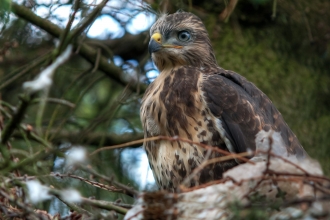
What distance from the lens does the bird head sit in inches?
185

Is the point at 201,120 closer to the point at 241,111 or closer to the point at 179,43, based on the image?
the point at 241,111

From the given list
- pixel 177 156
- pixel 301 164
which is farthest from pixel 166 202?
pixel 177 156

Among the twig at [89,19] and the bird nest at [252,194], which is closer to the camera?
the bird nest at [252,194]

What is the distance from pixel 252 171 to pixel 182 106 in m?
1.46

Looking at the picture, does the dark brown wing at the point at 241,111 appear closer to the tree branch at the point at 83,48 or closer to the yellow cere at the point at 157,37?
the yellow cere at the point at 157,37

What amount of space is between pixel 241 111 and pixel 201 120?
0.27m

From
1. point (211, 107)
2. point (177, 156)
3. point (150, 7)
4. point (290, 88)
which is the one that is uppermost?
point (150, 7)

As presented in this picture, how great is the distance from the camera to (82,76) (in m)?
5.25

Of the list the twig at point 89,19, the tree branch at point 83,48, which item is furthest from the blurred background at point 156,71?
the twig at point 89,19

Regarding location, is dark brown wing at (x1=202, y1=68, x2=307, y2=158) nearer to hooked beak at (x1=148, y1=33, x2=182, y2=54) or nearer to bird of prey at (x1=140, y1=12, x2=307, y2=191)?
bird of prey at (x1=140, y1=12, x2=307, y2=191)

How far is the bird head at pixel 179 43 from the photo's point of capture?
185 inches

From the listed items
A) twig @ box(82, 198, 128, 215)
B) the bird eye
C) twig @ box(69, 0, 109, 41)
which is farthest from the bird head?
twig @ box(82, 198, 128, 215)

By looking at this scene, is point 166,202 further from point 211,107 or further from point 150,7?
point 150,7

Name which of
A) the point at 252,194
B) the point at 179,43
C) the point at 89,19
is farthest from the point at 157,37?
the point at 252,194
